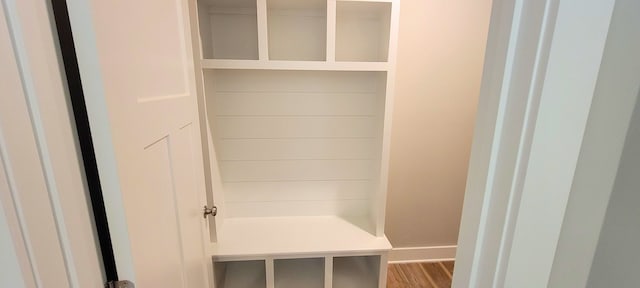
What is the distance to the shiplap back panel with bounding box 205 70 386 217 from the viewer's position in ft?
5.67

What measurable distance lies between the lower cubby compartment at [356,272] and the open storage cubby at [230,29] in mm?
1422

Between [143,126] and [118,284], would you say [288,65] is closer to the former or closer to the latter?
[143,126]

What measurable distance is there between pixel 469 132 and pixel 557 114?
5.89ft

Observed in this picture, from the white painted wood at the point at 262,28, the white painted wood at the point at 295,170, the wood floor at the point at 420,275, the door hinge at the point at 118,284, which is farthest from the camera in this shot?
the wood floor at the point at 420,275

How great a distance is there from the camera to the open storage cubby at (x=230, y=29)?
5.06ft

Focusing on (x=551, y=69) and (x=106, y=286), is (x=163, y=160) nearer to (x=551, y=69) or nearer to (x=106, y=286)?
(x=106, y=286)

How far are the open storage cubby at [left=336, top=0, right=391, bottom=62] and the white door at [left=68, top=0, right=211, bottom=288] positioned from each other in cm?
87

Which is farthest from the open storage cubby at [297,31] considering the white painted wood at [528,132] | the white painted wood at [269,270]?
the white painted wood at [528,132]

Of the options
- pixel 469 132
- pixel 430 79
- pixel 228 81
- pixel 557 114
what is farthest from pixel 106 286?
pixel 469 132

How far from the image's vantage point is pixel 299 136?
1.83 meters

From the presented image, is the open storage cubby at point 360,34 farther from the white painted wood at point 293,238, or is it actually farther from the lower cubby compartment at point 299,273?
the lower cubby compartment at point 299,273

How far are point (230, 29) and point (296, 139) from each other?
2.40 ft

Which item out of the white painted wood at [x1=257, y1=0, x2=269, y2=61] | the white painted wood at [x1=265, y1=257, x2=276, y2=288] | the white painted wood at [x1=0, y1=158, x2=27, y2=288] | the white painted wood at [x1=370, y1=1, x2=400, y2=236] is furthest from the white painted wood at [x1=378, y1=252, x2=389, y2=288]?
the white painted wood at [x1=0, y1=158, x2=27, y2=288]

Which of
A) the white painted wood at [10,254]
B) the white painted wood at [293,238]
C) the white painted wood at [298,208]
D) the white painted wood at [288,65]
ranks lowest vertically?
the white painted wood at [293,238]
